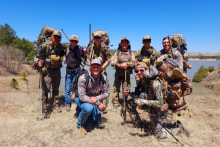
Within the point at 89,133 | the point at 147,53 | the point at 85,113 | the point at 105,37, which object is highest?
the point at 105,37

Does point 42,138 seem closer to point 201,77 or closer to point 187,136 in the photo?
point 187,136

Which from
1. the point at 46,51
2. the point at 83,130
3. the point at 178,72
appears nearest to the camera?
the point at 178,72

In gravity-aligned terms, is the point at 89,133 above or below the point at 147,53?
below

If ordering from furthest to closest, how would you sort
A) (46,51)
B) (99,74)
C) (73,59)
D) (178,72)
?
(73,59)
(46,51)
(99,74)
(178,72)

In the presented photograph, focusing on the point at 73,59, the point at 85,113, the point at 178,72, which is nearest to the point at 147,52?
the point at 178,72

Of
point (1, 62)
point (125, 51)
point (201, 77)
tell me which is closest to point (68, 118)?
point (125, 51)

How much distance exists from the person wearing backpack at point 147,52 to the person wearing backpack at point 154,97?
1637 mm

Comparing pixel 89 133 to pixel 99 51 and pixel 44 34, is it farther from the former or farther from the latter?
pixel 44 34

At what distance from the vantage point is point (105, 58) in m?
5.70

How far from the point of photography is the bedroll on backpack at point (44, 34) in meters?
4.93

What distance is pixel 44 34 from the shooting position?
5078 mm

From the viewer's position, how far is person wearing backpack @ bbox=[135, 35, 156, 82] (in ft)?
17.5

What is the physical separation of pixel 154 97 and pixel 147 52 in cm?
241

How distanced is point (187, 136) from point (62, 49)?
203 inches
